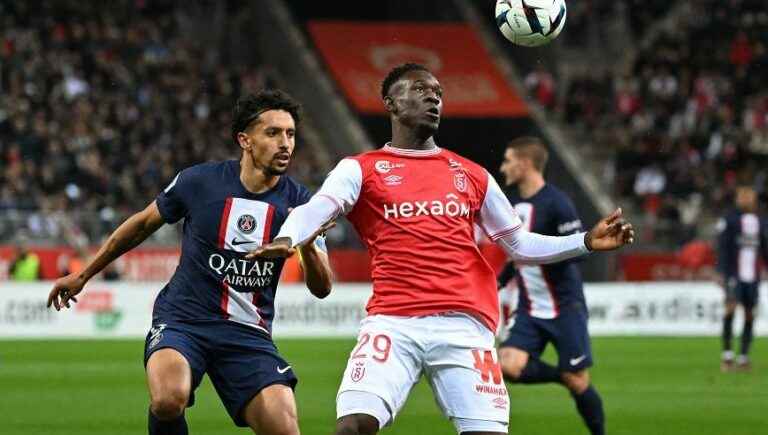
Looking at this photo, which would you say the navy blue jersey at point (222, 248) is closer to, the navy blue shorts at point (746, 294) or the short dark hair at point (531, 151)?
the short dark hair at point (531, 151)

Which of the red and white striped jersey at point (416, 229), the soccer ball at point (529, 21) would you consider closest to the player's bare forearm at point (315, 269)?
the red and white striped jersey at point (416, 229)

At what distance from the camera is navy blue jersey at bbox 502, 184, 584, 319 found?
416 inches

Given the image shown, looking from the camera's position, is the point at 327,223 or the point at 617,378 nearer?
the point at 327,223

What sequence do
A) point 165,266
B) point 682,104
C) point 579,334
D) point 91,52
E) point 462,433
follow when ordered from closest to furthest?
point 462,433
point 579,334
point 165,266
point 91,52
point 682,104

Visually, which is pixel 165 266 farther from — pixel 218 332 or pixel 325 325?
pixel 218 332

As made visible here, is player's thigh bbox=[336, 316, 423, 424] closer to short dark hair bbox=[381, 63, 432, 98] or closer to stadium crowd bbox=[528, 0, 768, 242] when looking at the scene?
short dark hair bbox=[381, 63, 432, 98]

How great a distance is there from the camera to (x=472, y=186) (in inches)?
265

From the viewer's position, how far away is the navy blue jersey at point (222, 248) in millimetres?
7551

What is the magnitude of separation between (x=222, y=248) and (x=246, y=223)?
18 centimetres

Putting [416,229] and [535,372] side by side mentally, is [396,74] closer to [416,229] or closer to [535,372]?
[416,229]

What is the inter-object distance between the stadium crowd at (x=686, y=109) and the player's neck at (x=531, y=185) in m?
19.3

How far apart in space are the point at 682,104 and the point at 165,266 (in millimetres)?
13806

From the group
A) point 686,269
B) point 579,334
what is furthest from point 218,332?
point 686,269

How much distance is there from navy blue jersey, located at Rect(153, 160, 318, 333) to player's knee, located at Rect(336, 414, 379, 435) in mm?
1464
